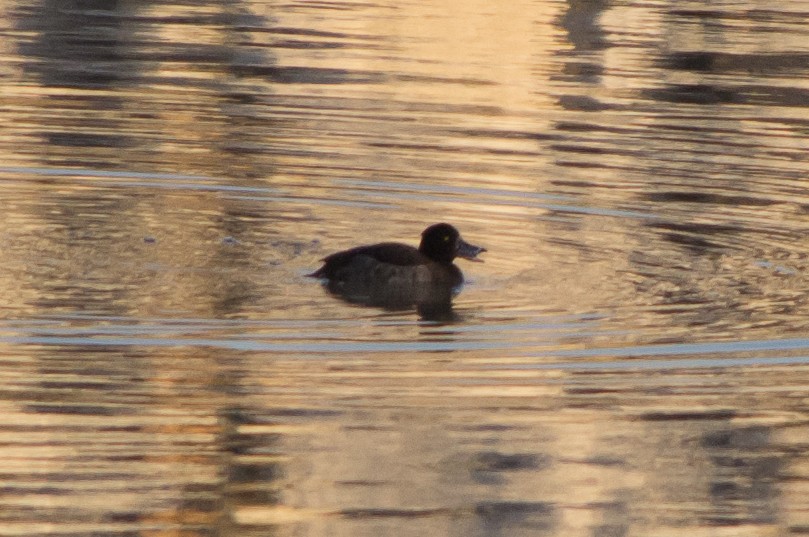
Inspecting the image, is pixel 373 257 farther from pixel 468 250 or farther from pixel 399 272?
pixel 468 250

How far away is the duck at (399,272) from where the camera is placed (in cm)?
1280

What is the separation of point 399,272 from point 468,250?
2.25 feet

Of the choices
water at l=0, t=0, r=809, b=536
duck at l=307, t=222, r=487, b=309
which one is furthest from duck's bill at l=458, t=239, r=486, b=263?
water at l=0, t=0, r=809, b=536

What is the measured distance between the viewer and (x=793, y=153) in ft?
61.0

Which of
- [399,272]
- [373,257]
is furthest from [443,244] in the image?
[373,257]

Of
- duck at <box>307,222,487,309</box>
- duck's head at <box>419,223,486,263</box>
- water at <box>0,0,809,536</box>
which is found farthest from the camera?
duck's head at <box>419,223,486,263</box>

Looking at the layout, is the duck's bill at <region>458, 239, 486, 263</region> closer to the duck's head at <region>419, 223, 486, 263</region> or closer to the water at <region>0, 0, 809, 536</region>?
the duck's head at <region>419, 223, 486, 263</region>

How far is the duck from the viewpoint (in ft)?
42.0

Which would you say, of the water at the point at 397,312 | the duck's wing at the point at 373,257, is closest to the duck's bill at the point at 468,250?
A: the water at the point at 397,312

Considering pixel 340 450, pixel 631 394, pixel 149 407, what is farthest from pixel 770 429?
pixel 149 407

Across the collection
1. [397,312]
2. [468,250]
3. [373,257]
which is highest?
[373,257]

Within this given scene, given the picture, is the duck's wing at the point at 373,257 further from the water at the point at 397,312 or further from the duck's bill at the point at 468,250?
the duck's bill at the point at 468,250

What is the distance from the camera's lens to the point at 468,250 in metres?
13.6

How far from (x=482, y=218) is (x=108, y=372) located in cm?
563
